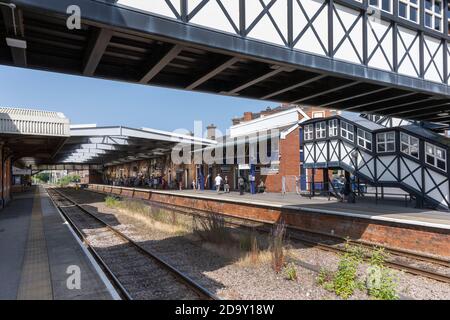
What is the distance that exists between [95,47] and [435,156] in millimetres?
15407

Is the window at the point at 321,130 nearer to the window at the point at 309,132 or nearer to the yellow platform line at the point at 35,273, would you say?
the window at the point at 309,132

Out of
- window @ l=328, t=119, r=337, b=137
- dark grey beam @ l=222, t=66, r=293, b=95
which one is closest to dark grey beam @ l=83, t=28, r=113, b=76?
dark grey beam @ l=222, t=66, r=293, b=95

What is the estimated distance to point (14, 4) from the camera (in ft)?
15.4

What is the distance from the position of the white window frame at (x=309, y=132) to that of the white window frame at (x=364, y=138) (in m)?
3.81

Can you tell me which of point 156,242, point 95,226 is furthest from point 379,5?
point 95,226

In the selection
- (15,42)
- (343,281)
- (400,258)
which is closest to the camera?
(15,42)

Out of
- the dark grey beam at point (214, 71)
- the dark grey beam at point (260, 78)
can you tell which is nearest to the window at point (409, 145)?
the dark grey beam at point (260, 78)

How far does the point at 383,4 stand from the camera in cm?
916

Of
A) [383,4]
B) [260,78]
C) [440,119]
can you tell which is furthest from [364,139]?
[260,78]

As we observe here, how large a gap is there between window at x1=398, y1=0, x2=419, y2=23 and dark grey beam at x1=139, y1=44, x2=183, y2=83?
6675mm

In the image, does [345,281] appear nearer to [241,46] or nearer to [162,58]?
[241,46]

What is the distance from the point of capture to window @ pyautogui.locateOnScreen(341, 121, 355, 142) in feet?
69.1

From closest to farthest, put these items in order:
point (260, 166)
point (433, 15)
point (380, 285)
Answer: point (380, 285), point (433, 15), point (260, 166)

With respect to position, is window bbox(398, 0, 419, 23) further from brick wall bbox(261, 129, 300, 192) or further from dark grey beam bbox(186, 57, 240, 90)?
brick wall bbox(261, 129, 300, 192)
